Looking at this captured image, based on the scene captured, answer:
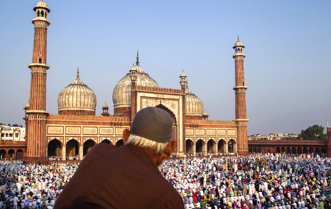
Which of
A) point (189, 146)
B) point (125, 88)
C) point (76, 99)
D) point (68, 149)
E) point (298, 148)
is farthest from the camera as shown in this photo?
point (298, 148)

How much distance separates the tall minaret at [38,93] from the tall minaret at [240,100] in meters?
21.2

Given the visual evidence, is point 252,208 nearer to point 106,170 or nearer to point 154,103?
point 106,170

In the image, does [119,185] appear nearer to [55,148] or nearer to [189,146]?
[55,148]

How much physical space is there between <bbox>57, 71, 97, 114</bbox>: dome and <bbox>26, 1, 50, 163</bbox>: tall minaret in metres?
6.86

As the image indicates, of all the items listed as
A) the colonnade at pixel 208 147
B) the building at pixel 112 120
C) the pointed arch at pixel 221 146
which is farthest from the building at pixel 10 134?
the pointed arch at pixel 221 146

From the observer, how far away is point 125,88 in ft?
120

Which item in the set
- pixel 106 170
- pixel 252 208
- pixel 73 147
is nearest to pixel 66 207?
pixel 106 170

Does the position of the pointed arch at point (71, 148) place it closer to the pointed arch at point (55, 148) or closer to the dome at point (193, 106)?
the pointed arch at point (55, 148)

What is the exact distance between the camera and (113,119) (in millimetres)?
30734

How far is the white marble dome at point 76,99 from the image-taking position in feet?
110

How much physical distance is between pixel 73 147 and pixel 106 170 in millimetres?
30804

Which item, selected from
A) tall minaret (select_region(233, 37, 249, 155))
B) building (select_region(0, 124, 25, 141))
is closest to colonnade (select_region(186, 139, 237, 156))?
tall minaret (select_region(233, 37, 249, 155))

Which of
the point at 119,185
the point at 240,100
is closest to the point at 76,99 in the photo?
the point at 240,100

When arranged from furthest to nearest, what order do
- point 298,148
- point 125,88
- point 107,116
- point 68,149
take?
point 298,148
point 125,88
point 107,116
point 68,149
